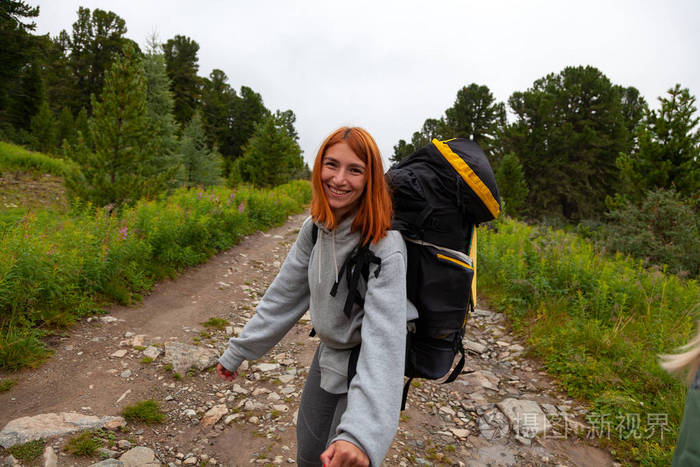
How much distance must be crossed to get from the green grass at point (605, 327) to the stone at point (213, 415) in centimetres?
341

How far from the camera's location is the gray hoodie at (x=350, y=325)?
4.00ft

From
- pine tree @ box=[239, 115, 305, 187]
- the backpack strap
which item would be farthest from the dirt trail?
pine tree @ box=[239, 115, 305, 187]

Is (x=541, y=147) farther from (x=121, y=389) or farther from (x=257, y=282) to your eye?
(x=121, y=389)

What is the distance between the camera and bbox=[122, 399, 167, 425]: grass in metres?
2.92

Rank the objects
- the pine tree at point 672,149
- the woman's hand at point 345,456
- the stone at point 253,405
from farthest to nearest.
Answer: the pine tree at point 672,149, the stone at point 253,405, the woman's hand at point 345,456

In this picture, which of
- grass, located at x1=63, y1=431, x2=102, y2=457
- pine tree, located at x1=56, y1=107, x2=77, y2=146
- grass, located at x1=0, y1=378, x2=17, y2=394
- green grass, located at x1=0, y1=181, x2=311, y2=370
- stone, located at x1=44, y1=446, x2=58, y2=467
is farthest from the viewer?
pine tree, located at x1=56, y1=107, x2=77, y2=146

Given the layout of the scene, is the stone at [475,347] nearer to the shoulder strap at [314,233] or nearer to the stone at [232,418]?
the stone at [232,418]

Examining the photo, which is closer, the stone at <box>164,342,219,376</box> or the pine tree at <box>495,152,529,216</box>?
the stone at <box>164,342,219,376</box>

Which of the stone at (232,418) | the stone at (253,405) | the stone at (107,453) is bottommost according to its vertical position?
the stone at (232,418)

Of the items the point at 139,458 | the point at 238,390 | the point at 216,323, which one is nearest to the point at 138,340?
the point at 216,323

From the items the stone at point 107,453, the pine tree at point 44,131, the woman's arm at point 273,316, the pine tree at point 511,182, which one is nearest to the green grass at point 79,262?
the stone at point 107,453

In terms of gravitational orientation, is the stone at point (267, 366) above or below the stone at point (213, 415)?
above

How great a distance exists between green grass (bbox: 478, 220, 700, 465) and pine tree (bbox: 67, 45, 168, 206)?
9.12 m

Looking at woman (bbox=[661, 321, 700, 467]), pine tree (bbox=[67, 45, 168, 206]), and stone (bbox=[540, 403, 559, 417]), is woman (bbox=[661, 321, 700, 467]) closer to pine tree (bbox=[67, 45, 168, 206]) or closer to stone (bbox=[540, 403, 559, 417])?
stone (bbox=[540, 403, 559, 417])
